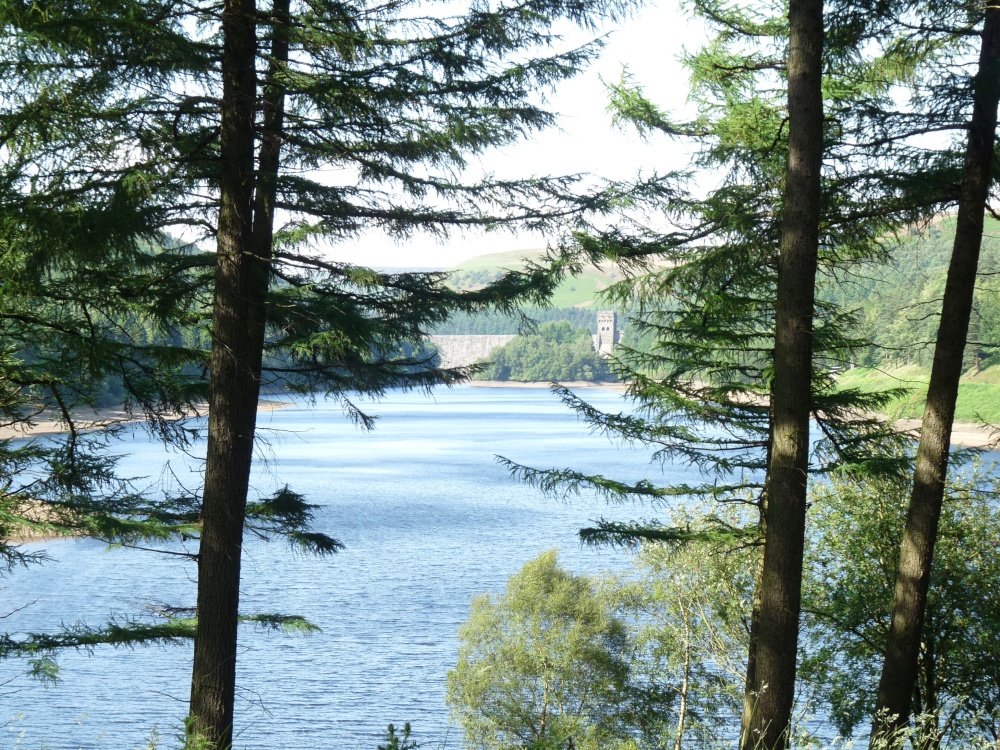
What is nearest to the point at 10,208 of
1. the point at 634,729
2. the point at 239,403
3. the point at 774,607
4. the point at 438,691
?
the point at 239,403

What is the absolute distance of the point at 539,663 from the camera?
16.4 m

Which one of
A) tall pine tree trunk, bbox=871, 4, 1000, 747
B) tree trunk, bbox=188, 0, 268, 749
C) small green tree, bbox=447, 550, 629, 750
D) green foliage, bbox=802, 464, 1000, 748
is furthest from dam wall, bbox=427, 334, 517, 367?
tree trunk, bbox=188, 0, 268, 749

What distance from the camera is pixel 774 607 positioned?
5.12 meters

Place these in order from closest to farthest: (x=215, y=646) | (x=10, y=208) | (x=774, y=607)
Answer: (x=10, y=208) < (x=774, y=607) < (x=215, y=646)

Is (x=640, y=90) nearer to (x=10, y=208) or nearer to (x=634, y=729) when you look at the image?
(x=10, y=208)

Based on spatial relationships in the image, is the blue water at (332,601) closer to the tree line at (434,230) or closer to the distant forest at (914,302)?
the tree line at (434,230)

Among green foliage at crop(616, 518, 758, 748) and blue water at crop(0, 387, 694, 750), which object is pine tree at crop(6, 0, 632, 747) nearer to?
blue water at crop(0, 387, 694, 750)

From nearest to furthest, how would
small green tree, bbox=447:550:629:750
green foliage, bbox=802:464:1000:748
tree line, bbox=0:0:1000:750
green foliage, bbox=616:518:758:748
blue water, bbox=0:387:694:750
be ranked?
tree line, bbox=0:0:1000:750
green foliage, bbox=802:464:1000:748
green foliage, bbox=616:518:758:748
small green tree, bbox=447:550:629:750
blue water, bbox=0:387:694:750

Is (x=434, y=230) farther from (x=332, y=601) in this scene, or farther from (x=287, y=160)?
(x=332, y=601)

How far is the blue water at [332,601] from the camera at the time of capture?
53.8 feet

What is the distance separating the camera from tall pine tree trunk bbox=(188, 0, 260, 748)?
541 centimetres

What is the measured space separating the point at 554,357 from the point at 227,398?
242ft

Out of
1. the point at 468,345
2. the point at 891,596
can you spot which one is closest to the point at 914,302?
the point at 891,596

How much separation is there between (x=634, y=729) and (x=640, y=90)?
1185 centimetres
